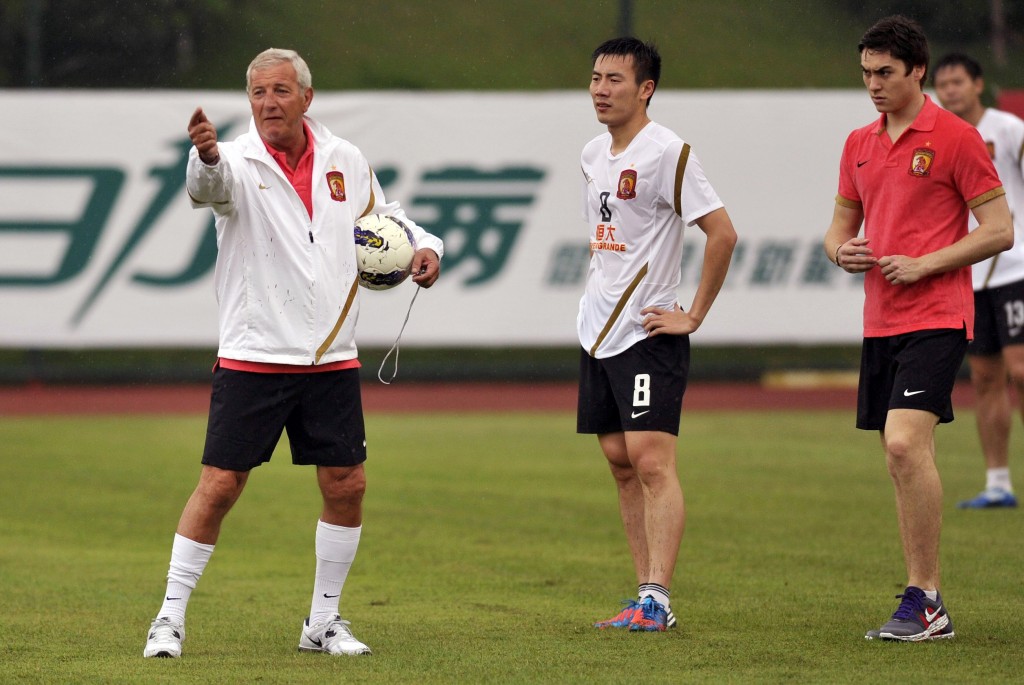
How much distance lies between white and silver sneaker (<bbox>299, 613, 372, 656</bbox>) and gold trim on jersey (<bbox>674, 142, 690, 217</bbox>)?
199cm

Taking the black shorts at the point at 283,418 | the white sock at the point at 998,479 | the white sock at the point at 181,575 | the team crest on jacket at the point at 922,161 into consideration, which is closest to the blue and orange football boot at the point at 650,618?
the black shorts at the point at 283,418

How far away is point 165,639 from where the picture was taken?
5094mm

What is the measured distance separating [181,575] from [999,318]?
18.3 ft

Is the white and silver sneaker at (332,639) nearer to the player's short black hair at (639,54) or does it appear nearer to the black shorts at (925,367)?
the black shorts at (925,367)

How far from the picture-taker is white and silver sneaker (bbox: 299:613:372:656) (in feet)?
17.2

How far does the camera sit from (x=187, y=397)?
16.5 meters

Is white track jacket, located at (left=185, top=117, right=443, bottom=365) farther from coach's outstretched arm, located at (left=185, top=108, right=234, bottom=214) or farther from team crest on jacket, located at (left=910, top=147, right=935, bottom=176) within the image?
team crest on jacket, located at (left=910, top=147, right=935, bottom=176)

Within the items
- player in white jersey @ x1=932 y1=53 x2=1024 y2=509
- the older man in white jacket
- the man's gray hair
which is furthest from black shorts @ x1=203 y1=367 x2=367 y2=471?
player in white jersey @ x1=932 y1=53 x2=1024 y2=509

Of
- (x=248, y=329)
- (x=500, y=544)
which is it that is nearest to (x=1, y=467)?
(x=500, y=544)

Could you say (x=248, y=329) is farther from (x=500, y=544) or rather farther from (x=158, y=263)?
(x=158, y=263)

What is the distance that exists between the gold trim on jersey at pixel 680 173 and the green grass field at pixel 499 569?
1.60 meters

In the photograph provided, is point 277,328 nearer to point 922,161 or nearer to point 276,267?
point 276,267

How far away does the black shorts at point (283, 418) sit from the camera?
5172mm

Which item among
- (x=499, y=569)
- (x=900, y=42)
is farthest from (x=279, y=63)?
(x=499, y=569)
